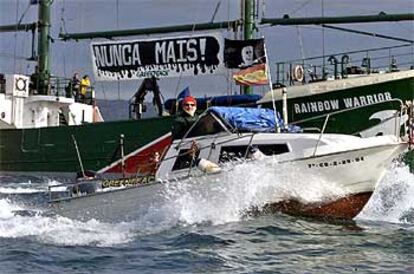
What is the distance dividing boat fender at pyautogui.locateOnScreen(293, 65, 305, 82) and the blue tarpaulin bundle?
Answer: 984cm

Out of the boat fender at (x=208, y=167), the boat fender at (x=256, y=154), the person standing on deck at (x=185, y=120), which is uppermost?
the person standing on deck at (x=185, y=120)

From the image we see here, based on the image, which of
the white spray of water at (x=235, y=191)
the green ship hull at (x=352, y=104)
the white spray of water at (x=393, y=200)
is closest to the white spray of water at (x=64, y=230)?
the white spray of water at (x=235, y=191)

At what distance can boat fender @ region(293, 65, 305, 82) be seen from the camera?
26562mm

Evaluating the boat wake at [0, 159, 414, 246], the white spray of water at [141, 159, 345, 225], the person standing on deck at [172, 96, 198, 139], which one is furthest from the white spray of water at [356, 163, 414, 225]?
the person standing on deck at [172, 96, 198, 139]

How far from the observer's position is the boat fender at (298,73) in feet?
87.1

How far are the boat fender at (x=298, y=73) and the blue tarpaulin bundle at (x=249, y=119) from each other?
9.84m

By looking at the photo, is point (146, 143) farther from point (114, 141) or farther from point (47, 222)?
point (47, 222)

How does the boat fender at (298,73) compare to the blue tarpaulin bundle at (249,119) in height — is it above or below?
above

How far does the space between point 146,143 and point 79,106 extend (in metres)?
6.98

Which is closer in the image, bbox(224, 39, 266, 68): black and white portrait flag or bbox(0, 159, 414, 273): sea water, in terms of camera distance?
bbox(0, 159, 414, 273): sea water

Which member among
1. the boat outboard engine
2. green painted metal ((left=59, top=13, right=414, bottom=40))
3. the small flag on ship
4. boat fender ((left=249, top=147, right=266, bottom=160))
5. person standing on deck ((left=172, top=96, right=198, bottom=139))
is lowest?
the boat outboard engine

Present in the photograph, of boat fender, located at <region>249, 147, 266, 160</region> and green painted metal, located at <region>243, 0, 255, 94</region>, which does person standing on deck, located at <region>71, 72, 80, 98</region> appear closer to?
green painted metal, located at <region>243, 0, 255, 94</region>

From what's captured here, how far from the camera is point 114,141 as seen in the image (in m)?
29.5

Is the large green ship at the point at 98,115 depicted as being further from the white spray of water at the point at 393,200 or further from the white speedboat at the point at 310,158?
the white speedboat at the point at 310,158
